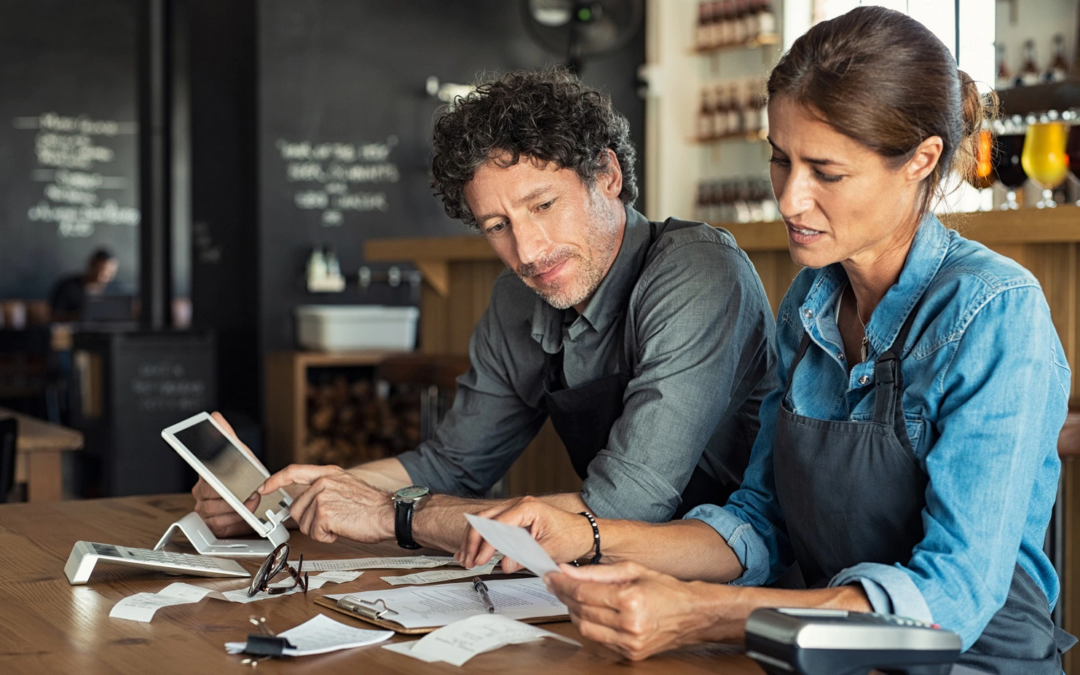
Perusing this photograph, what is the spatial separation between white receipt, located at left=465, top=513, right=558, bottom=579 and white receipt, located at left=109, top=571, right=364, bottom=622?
15.2 inches

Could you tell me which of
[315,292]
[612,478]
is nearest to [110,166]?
[315,292]

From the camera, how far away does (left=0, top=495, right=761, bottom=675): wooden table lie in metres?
1.18

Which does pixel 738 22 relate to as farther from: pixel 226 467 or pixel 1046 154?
pixel 226 467

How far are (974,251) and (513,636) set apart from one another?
693mm

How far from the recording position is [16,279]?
9969mm

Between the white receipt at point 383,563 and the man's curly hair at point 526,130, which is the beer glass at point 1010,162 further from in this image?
the white receipt at point 383,563

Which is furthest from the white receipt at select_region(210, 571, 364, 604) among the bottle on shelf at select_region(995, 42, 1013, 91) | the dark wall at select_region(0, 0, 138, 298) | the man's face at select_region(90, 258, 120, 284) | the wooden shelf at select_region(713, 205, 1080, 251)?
the dark wall at select_region(0, 0, 138, 298)

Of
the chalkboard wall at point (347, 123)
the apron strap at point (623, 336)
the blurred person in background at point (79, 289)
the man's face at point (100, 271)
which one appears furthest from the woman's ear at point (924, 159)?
the man's face at point (100, 271)

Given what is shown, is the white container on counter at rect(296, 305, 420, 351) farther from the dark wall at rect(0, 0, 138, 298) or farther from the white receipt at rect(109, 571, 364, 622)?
the dark wall at rect(0, 0, 138, 298)

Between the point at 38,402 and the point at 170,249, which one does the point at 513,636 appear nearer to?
the point at 170,249

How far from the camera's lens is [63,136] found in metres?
10.1

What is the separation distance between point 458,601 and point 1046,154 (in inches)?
73.3

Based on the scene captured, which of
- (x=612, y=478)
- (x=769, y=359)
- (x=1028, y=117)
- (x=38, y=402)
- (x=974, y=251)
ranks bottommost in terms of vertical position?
(x=38, y=402)

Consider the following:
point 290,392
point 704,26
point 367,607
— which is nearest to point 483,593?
point 367,607
